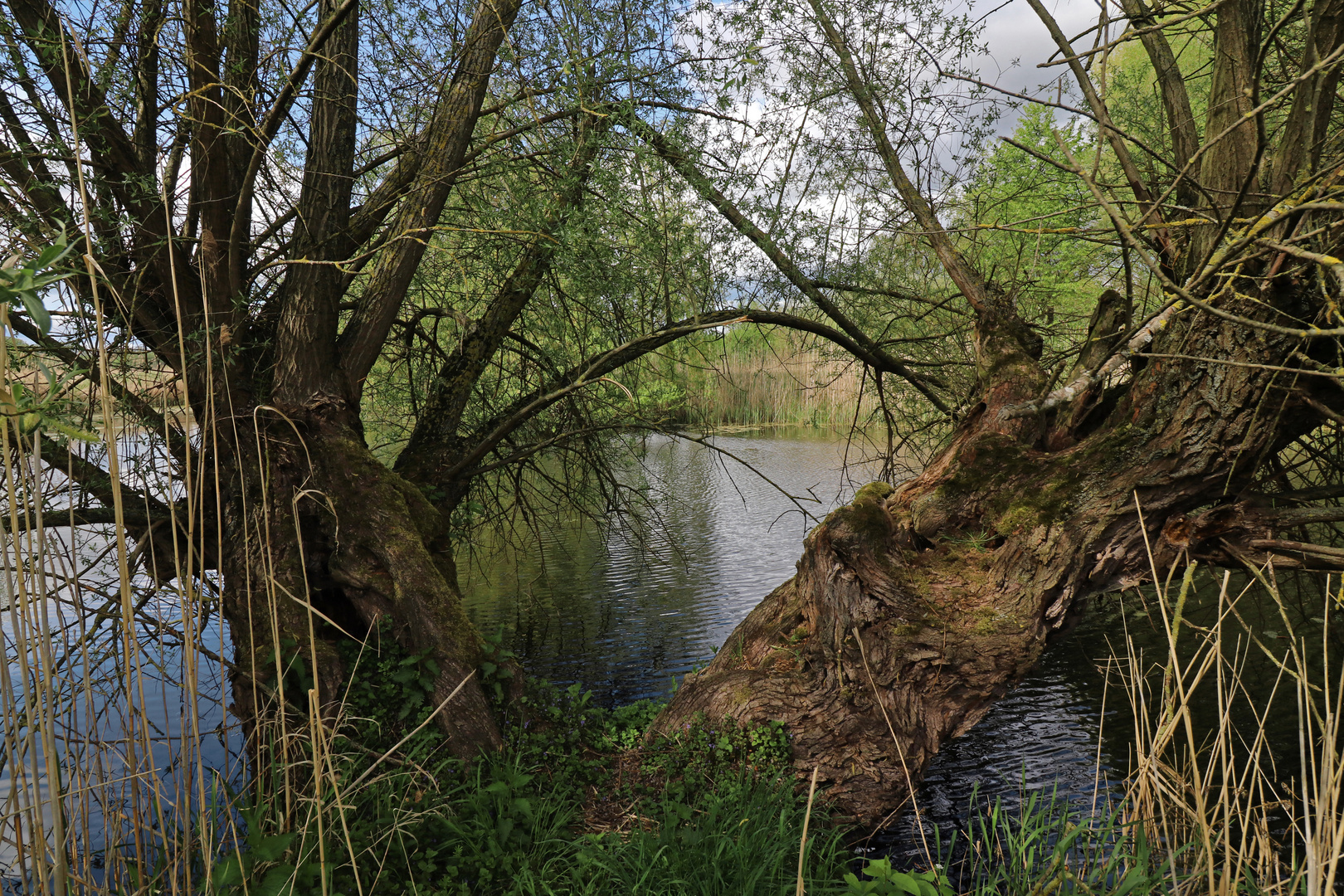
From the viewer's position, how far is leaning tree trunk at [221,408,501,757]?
341 cm

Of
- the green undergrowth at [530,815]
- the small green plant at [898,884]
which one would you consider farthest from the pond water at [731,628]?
the green undergrowth at [530,815]

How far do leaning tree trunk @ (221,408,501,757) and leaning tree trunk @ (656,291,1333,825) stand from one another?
0.99 m

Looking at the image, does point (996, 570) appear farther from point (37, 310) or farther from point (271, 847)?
point (37, 310)

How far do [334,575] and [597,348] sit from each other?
2412mm

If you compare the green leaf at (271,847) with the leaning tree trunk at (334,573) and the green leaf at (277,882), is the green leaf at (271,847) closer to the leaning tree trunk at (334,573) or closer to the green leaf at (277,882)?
the green leaf at (277,882)

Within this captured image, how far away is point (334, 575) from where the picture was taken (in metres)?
3.64

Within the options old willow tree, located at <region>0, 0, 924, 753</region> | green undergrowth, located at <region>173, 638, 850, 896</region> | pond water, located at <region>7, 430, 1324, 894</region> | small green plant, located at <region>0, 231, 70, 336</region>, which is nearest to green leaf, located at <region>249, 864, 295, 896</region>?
green undergrowth, located at <region>173, 638, 850, 896</region>

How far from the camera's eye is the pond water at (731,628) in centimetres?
442

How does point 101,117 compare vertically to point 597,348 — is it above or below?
above

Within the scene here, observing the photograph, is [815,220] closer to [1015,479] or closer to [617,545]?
[1015,479]

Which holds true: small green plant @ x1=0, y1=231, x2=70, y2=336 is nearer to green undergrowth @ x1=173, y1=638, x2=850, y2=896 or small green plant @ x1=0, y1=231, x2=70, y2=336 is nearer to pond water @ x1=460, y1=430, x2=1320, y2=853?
green undergrowth @ x1=173, y1=638, x2=850, y2=896

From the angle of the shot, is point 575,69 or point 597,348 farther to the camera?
point 597,348

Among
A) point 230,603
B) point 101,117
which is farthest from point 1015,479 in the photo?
point 101,117

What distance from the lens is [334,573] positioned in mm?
3631
